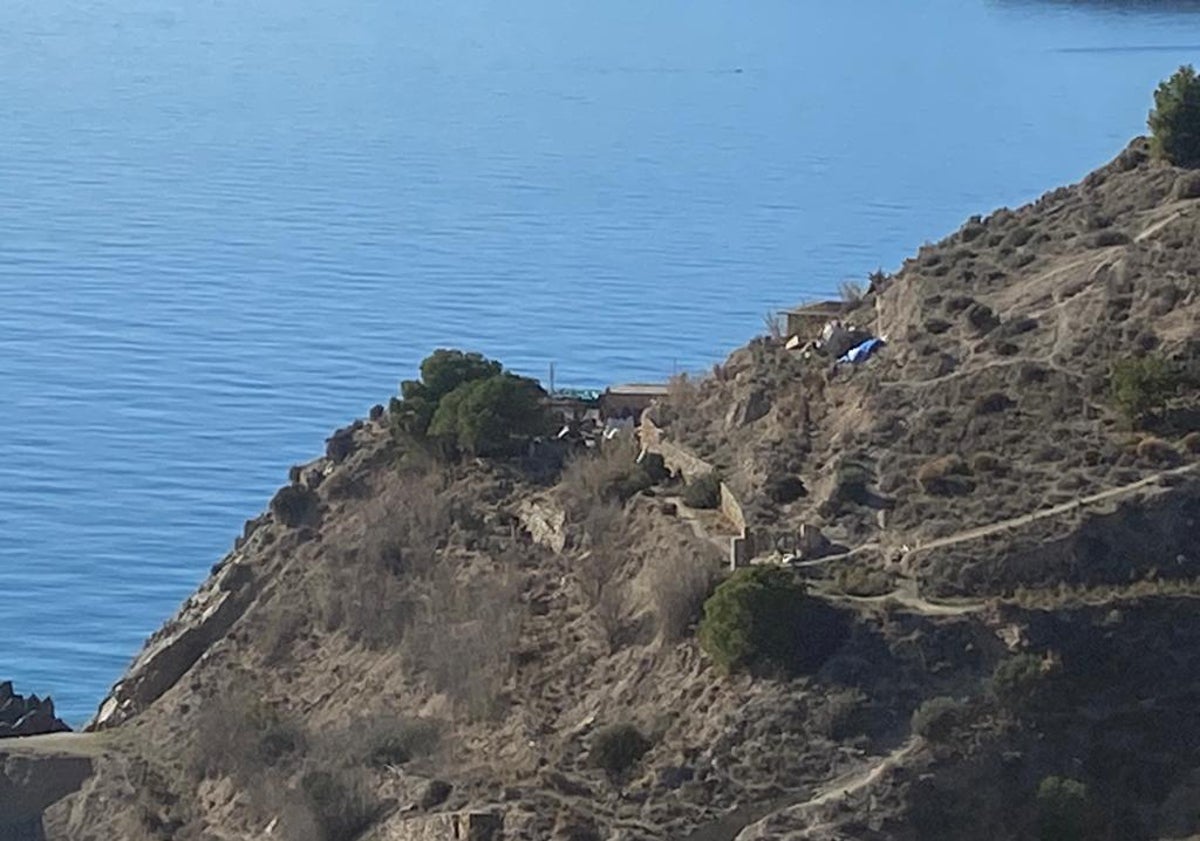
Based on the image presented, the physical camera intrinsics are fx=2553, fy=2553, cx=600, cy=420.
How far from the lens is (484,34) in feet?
512

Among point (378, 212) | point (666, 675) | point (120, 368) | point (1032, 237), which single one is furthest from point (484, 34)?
point (666, 675)

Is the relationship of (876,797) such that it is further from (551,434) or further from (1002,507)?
(551,434)

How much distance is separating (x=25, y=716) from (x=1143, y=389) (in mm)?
17630

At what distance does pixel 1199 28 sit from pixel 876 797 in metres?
130

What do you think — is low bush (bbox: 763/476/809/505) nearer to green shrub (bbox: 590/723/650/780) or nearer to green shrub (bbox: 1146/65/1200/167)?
green shrub (bbox: 590/723/650/780)

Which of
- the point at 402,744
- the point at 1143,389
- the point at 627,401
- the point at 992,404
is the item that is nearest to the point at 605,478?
the point at 992,404

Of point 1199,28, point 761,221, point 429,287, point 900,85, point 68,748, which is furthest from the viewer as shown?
point 1199,28

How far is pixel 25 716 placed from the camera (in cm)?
3881

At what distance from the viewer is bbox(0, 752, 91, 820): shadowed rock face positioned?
3509cm

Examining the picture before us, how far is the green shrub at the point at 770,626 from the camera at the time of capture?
29.5 metres

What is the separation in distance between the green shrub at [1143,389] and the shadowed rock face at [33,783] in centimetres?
1500

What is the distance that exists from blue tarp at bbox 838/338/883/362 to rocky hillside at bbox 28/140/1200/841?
1.01 feet

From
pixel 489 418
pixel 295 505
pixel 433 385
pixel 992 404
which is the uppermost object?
pixel 433 385

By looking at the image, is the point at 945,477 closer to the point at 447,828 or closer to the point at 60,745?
the point at 447,828
